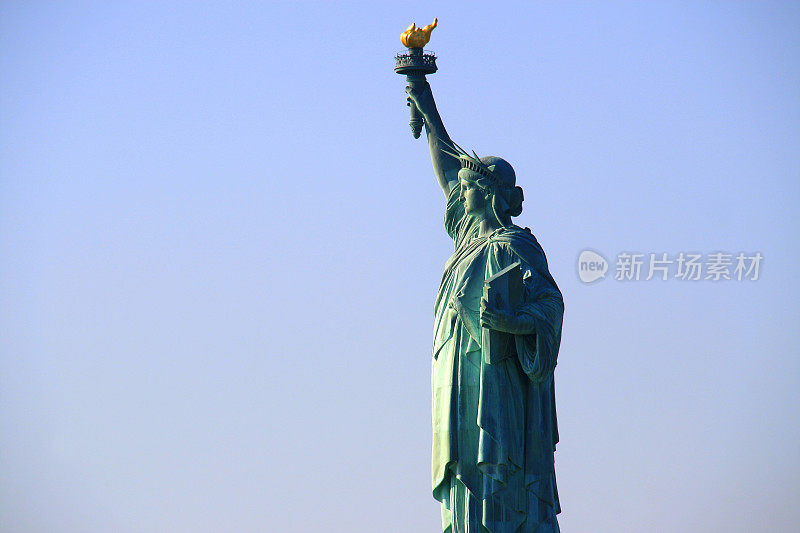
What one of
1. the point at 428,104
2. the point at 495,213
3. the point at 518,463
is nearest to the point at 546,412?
the point at 518,463

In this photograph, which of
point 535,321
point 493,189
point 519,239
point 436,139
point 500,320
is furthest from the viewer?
point 436,139

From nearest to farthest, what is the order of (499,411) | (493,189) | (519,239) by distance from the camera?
(499,411) → (519,239) → (493,189)

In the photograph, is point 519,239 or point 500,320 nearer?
point 500,320

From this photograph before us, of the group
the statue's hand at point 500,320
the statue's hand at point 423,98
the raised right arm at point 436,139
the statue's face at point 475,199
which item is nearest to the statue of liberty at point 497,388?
the statue's hand at point 500,320

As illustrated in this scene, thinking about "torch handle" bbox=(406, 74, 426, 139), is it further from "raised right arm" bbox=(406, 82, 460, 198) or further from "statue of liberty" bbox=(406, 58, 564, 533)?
"statue of liberty" bbox=(406, 58, 564, 533)

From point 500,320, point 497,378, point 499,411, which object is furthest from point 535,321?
point 499,411

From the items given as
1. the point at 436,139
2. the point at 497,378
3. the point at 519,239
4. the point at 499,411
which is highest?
the point at 436,139

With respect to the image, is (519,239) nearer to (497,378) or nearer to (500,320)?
(500,320)
